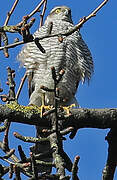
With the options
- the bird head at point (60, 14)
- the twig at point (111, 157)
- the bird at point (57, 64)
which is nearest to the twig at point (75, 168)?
the twig at point (111, 157)

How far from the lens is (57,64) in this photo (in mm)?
6996

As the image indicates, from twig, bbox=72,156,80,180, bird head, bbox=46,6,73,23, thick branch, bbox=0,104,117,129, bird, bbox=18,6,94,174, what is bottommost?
Result: twig, bbox=72,156,80,180

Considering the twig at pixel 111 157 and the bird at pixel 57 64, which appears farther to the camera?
the bird at pixel 57 64

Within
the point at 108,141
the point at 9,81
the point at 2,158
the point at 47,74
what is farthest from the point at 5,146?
the point at 47,74

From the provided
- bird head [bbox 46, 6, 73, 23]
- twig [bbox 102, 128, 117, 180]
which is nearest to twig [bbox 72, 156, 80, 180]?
twig [bbox 102, 128, 117, 180]

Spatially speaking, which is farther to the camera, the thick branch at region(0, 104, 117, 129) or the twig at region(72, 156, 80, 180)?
the thick branch at region(0, 104, 117, 129)

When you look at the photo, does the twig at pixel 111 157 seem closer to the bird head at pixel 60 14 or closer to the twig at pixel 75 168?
the twig at pixel 75 168

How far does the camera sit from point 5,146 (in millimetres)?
3982

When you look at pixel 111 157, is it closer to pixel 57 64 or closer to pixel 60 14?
pixel 57 64

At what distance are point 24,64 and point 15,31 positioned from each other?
383cm

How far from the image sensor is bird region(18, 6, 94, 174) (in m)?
7.02

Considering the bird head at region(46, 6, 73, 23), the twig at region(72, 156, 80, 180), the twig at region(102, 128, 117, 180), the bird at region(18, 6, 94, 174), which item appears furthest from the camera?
the bird head at region(46, 6, 73, 23)

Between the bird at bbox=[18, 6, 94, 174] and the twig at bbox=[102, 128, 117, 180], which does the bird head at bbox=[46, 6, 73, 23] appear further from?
the twig at bbox=[102, 128, 117, 180]

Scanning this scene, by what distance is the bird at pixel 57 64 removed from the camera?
702 centimetres
